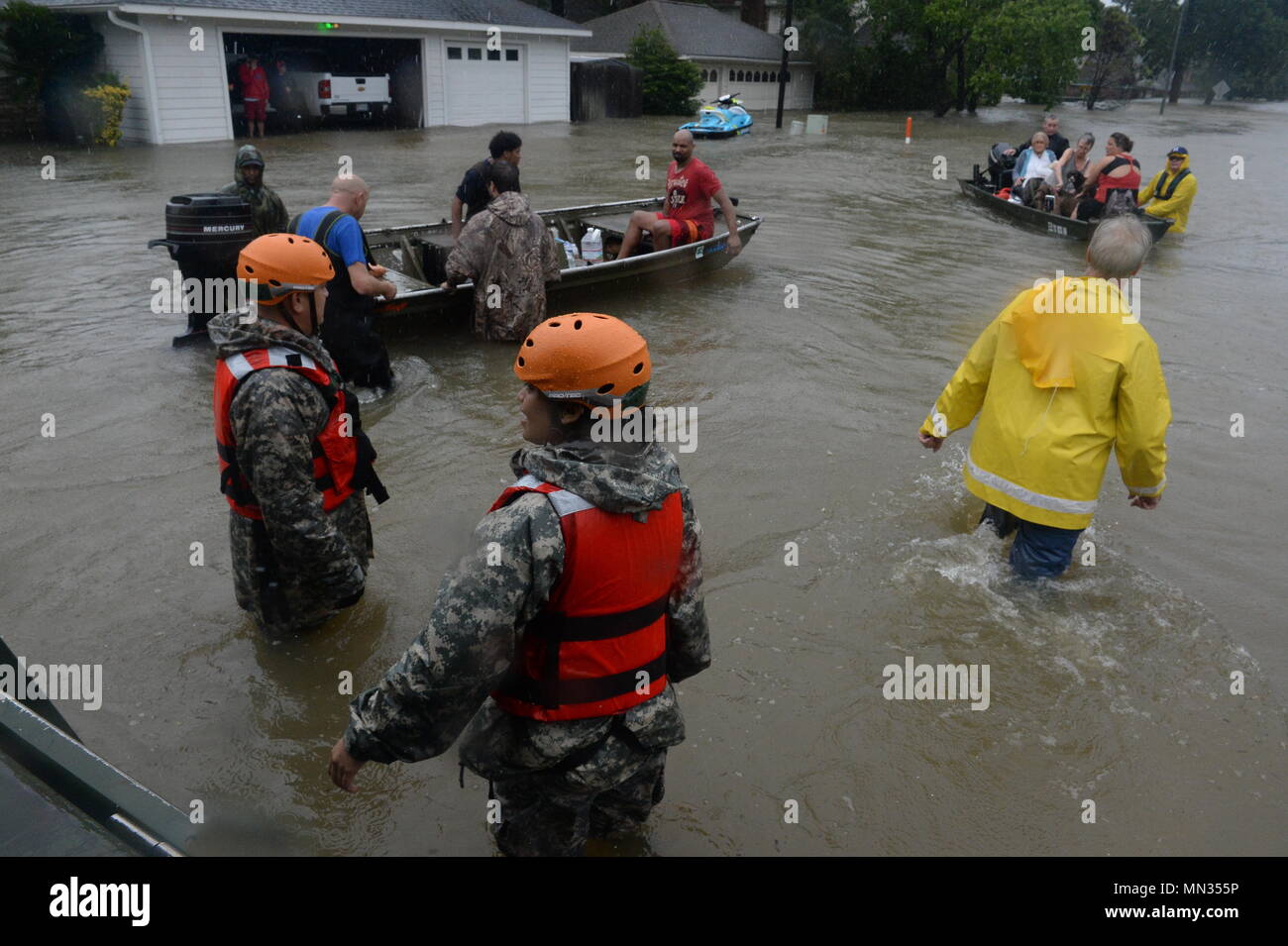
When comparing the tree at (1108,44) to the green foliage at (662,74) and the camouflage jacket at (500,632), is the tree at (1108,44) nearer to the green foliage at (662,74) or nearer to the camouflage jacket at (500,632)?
the green foliage at (662,74)

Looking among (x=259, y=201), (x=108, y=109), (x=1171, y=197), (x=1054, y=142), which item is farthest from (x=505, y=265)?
(x=108, y=109)

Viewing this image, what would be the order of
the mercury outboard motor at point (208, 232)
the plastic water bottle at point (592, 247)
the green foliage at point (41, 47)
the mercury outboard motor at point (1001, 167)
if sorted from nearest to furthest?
the mercury outboard motor at point (208, 232)
the plastic water bottle at point (592, 247)
the mercury outboard motor at point (1001, 167)
the green foliage at point (41, 47)

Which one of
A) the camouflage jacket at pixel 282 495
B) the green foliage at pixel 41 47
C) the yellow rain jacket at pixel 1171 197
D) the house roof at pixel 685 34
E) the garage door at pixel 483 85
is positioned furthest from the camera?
the house roof at pixel 685 34

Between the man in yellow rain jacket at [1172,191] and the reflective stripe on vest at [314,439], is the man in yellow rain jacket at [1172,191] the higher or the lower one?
the higher one

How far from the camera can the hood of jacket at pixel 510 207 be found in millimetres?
8250

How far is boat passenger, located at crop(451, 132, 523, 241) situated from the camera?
27.0 feet

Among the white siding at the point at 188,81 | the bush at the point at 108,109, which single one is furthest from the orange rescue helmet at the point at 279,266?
the white siding at the point at 188,81

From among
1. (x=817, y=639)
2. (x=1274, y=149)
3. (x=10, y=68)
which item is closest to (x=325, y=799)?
(x=817, y=639)

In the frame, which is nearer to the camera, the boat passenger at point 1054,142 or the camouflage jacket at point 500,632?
the camouflage jacket at point 500,632

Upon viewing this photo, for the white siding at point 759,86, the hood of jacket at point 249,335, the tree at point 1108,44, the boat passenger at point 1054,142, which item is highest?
the tree at point 1108,44

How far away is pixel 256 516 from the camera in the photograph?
3793mm

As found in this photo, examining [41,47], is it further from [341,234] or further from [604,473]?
[604,473]

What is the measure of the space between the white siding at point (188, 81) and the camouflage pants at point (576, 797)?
23552mm

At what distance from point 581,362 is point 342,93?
91.0 feet
